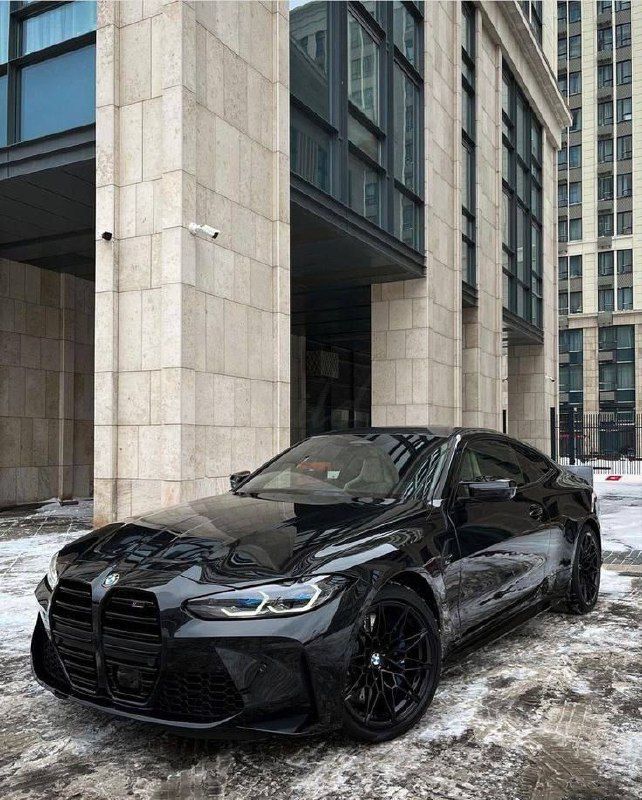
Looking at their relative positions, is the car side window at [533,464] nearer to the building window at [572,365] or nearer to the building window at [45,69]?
the building window at [45,69]

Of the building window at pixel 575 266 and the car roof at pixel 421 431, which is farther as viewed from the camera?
the building window at pixel 575 266

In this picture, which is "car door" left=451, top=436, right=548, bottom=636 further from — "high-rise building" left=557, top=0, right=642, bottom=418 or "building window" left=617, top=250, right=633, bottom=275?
"building window" left=617, top=250, right=633, bottom=275

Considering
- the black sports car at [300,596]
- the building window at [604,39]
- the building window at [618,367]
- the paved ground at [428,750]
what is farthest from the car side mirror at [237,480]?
the building window at [604,39]

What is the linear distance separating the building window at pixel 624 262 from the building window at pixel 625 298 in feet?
4.03

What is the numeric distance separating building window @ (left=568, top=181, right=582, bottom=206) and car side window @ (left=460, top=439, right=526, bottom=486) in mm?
58535

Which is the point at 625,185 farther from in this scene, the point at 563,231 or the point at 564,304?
the point at 564,304

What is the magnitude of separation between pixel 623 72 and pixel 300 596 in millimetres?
63801

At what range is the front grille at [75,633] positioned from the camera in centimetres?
324

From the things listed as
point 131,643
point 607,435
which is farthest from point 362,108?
point 607,435

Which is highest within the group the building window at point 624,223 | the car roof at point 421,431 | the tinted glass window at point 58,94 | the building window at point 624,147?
the building window at point 624,147

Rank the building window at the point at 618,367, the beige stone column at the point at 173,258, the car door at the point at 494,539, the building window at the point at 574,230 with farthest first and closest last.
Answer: the building window at the point at 574,230, the building window at the point at 618,367, the beige stone column at the point at 173,258, the car door at the point at 494,539

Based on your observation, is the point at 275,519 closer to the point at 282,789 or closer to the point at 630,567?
the point at 282,789

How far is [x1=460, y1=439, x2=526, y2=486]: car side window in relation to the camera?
4761 mm

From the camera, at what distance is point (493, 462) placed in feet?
16.4
